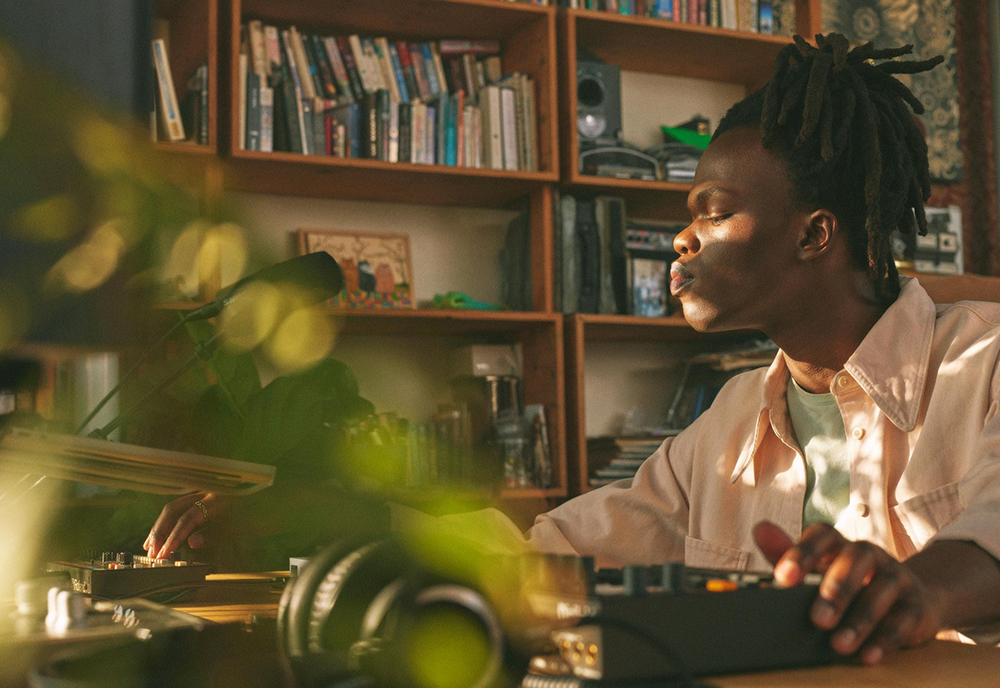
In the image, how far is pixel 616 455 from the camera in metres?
2.96

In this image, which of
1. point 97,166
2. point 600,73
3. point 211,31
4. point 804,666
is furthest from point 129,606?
point 600,73

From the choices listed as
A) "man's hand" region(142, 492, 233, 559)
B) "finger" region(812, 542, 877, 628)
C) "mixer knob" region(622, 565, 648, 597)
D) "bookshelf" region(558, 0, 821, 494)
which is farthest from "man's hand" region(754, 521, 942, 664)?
"bookshelf" region(558, 0, 821, 494)

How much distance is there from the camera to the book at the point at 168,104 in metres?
2.60

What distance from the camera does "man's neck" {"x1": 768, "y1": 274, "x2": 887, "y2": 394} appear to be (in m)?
1.28

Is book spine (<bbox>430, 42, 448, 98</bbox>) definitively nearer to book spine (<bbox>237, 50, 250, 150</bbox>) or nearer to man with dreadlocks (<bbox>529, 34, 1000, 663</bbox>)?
book spine (<bbox>237, 50, 250, 150</bbox>)

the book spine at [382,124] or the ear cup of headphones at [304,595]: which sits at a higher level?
the book spine at [382,124]

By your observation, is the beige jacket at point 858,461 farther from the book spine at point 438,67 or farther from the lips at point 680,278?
the book spine at point 438,67

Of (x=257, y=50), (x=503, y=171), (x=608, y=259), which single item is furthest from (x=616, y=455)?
(x=257, y=50)

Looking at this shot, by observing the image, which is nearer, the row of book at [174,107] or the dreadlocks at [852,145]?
the dreadlocks at [852,145]

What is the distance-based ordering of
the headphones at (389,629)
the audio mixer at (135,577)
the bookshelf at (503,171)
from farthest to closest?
1. the bookshelf at (503,171)
2. the audio mixer at (135,577)
3. the headphones at (389,629)

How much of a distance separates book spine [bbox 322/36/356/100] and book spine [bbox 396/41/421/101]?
0.60 feet

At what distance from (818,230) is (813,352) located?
164mm

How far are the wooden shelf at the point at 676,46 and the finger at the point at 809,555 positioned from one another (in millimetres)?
2544

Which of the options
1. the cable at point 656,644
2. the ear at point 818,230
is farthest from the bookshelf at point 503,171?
the cable at point 656,644
